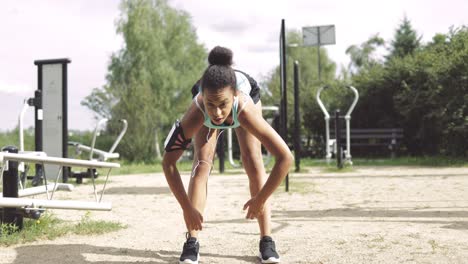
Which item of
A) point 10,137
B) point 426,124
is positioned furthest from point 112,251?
point 10,137

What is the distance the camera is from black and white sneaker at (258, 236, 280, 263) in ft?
9.93

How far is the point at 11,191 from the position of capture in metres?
3.98

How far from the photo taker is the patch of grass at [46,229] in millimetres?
3812

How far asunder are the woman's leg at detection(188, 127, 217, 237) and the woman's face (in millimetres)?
669

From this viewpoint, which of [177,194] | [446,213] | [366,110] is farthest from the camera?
[366,110]

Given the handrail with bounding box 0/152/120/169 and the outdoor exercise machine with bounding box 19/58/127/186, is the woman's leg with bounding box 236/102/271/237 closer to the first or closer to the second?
the handrail with bounding box 0/152/120/169

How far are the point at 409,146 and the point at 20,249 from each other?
15254 millimetres

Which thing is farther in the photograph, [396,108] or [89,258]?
[396,108]

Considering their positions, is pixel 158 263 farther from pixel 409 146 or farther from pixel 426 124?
pixel 409 146

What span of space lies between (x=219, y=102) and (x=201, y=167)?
790 mm

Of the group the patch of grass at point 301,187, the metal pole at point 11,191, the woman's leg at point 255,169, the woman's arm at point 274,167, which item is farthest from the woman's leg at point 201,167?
the patch of grass at point 301,187

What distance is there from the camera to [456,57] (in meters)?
13.3

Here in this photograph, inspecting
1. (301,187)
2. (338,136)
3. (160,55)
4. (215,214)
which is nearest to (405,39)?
(160,55)

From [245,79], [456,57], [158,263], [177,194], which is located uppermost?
[456,57]
